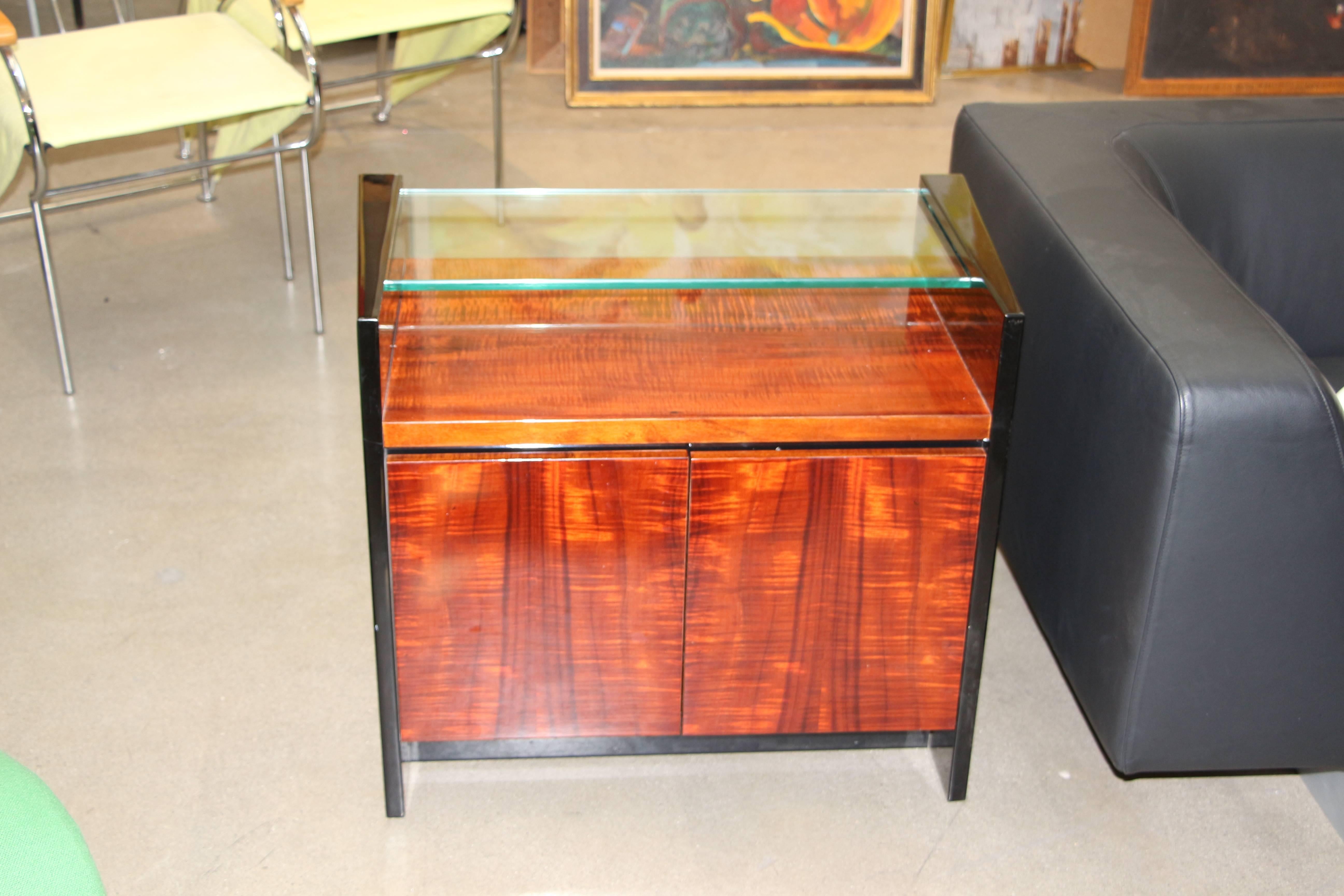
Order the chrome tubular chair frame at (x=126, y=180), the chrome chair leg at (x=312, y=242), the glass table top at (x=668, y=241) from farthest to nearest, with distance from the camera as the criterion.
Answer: the chrome chair leg at (x=312, y=242) < the chrome tubular chair frame at (x=126, y=180) < the glass table top at (x=668, y=241)

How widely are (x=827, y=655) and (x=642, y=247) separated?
0.50m

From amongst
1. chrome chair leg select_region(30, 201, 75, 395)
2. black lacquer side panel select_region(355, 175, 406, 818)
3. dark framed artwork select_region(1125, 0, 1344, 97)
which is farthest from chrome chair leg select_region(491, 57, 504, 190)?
dark framed artwork select_region(1125, 0, 1344, 97)

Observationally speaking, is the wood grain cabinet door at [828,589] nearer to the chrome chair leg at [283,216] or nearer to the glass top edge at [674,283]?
the glass top edge at [674,283]

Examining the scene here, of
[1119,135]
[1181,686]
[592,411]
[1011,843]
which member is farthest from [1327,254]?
[592,411]

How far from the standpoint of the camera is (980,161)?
1.86 meters

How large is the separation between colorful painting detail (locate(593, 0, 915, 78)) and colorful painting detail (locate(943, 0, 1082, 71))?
313 mm

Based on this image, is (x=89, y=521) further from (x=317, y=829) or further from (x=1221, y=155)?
(x=1221, y=155)

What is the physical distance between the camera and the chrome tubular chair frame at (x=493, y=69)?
9.28 feet

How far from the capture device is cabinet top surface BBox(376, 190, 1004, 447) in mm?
1371

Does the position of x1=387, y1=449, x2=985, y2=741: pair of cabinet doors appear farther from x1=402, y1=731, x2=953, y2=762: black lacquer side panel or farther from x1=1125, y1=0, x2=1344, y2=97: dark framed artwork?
x1=1125, y1=0, x2=1344, y2=97: dark framed artwork

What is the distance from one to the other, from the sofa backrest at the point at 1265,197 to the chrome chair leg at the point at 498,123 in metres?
1.56

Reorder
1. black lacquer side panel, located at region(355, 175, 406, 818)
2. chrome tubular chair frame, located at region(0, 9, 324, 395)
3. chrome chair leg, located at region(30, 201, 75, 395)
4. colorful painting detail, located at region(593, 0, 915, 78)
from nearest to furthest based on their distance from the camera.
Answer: black lacquer side panel, located at region(355, 175, 406, 818) → chrome tubular chair frame, located at region(0, 9, 324, 395) → chrome chair leg, located at region(30, 201, 75, 395) → colorful painting detail, located at region(593, 0, 915, 78)

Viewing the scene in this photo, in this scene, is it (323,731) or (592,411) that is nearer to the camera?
(592,411)

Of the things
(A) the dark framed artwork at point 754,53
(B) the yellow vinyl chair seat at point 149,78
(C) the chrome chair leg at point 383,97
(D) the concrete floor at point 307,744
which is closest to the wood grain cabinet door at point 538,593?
(D) the concrete floor at point 307,744
